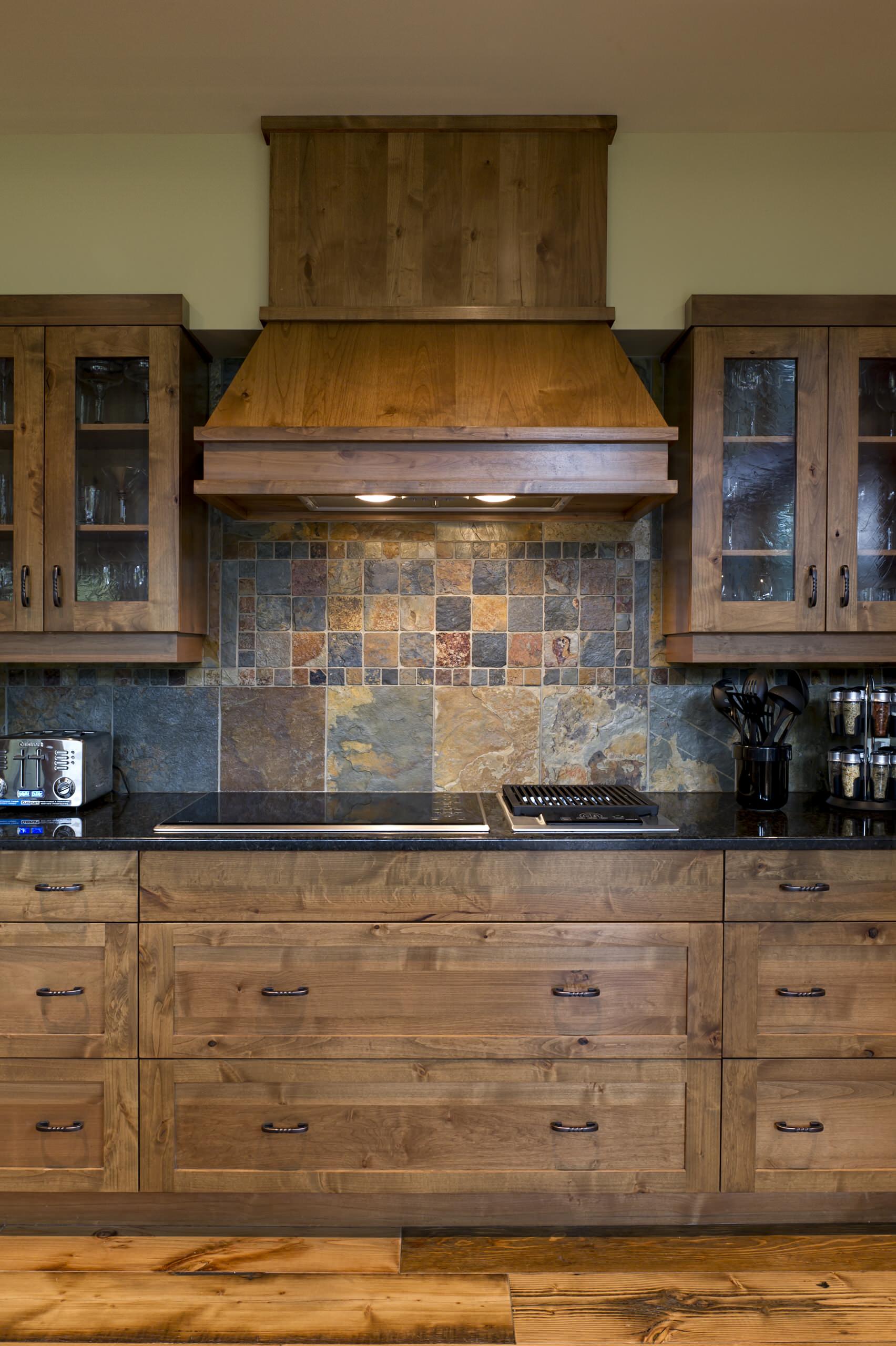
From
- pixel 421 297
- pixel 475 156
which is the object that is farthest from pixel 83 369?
pixel 475 156

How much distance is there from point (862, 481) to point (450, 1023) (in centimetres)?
172

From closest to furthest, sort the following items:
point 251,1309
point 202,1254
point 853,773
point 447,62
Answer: point 251,1309, point 202,1254, point 447,62, point 853,773

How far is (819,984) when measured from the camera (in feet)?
6.48

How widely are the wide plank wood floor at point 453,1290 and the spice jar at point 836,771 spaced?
1041 millimetres

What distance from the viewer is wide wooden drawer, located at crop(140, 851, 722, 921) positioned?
196 centimetres

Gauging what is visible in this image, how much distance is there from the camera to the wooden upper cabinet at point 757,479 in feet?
7.30

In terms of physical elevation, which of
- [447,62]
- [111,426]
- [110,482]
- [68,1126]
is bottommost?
[68,1126]

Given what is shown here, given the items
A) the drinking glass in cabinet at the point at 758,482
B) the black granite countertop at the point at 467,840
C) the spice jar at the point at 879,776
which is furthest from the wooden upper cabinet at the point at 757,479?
the black granite countertop at the point at 467,840

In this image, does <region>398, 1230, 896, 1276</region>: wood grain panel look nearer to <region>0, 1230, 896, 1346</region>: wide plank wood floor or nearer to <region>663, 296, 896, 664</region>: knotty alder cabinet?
<region>0, 1230, 896, 1346</region>: wide plank wood floor

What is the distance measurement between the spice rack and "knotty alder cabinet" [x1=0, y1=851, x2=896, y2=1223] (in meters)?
0.36

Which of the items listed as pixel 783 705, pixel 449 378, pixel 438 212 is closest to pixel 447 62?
pixel 438 212

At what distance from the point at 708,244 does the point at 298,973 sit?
7.18ft

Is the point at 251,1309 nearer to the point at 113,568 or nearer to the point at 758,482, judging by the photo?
the point at 113,568

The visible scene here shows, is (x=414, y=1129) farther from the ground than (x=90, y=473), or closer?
closer
